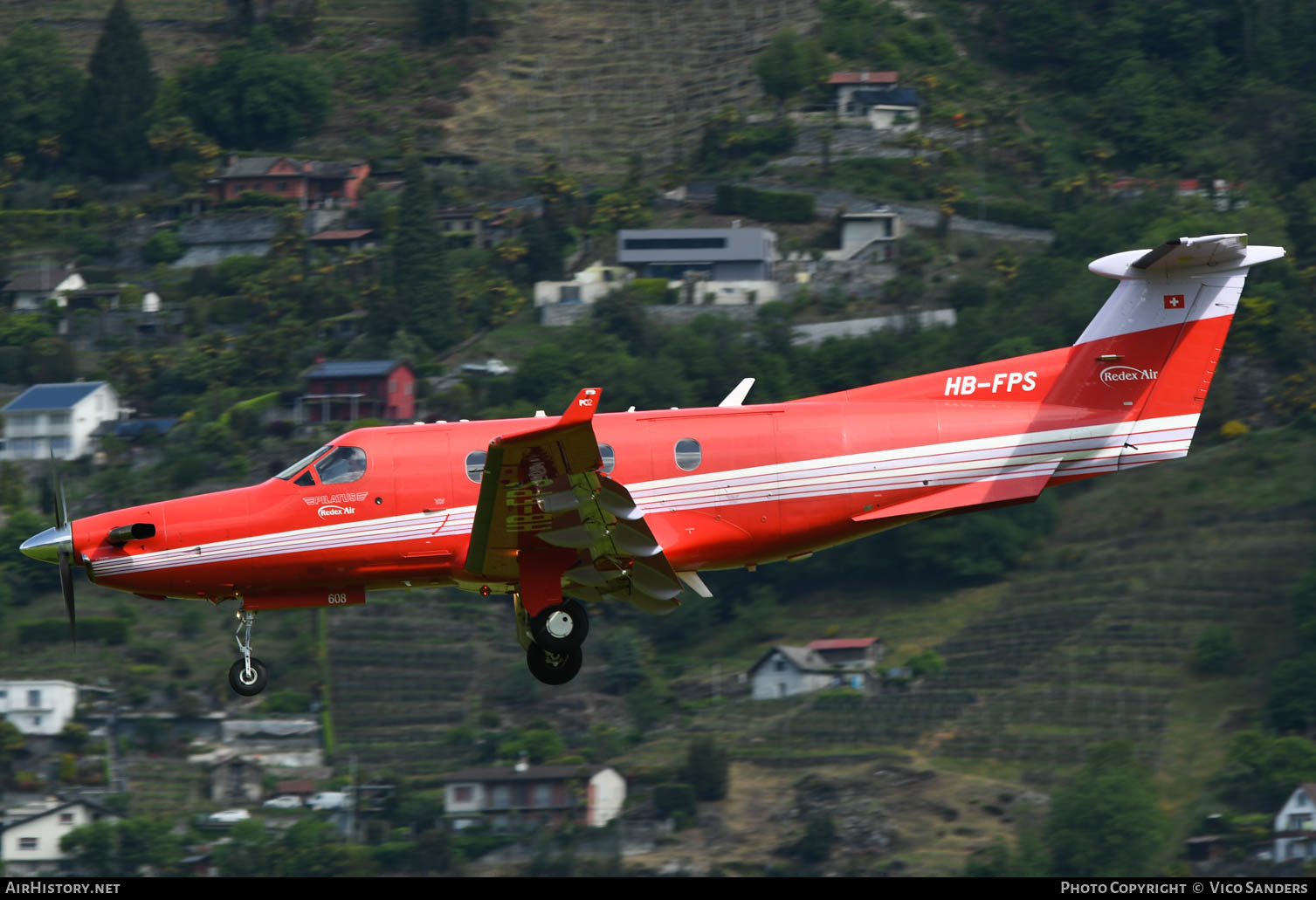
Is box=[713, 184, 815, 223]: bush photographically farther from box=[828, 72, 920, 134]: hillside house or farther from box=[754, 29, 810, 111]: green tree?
box=[754, 29, 810, 111]: green tree

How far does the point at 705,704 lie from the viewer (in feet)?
300

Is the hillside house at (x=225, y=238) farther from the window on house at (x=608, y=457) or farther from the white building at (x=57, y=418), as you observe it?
the window on house at (x=608, y=457)

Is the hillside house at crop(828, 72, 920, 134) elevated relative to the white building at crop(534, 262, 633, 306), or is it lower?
elevated

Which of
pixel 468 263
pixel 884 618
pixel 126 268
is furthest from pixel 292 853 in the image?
pixel 126 268

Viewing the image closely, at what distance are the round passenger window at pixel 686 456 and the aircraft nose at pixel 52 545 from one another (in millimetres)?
8340

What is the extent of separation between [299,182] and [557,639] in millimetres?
140955

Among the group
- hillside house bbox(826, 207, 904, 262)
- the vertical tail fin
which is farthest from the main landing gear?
hillside house bbox(826, 207, 904, 262)

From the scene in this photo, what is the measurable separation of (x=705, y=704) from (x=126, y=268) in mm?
83335

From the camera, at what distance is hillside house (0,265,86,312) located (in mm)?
139550

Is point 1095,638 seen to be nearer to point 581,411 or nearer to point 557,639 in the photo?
point 557,639

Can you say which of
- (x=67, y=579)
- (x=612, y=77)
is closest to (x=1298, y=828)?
(x=67, y=579)

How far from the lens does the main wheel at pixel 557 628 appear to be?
2162 cm

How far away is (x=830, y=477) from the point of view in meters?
22.5

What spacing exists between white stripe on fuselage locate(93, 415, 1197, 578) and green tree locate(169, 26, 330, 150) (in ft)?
505
